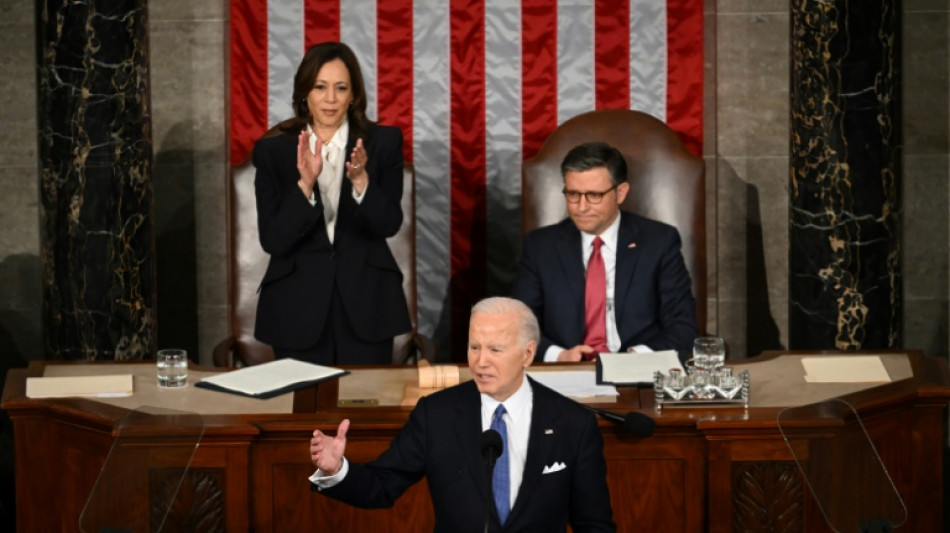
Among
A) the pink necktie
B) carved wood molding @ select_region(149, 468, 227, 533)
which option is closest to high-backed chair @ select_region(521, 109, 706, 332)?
the pink necktie

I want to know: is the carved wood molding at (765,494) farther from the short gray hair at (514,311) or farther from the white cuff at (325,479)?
the white cuff at (325,479)

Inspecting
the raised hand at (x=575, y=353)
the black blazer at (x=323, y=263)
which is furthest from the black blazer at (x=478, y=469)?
the black blazer at (x=323, y=263)

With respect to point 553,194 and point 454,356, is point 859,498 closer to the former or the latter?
point 553,194

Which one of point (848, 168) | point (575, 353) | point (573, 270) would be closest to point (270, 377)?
point (575, 353)

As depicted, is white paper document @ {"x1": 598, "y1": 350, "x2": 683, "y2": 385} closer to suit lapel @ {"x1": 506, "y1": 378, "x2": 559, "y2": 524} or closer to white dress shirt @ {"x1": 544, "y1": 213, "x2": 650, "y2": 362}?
white dress shirt @ {"x1": 544, "y1": 213, "x2": 650, "y2": 362}

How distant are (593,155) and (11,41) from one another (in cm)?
288

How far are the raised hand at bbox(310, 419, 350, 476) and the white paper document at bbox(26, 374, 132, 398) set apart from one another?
1.29m

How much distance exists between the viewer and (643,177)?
576 cm

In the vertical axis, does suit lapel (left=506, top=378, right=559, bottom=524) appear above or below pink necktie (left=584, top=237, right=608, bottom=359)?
below

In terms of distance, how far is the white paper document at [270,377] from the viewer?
4.32m

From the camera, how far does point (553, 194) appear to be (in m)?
5.82

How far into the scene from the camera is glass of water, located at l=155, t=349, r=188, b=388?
437 centimetres

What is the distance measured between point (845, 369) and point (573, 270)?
1.09 meters

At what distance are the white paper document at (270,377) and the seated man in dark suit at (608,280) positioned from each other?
Result: 936 millimetres
